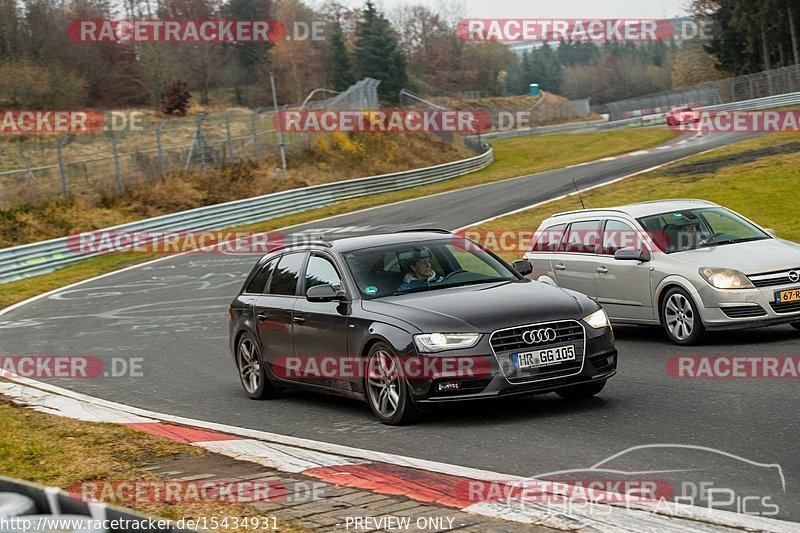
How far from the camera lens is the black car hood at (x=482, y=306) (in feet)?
28.0

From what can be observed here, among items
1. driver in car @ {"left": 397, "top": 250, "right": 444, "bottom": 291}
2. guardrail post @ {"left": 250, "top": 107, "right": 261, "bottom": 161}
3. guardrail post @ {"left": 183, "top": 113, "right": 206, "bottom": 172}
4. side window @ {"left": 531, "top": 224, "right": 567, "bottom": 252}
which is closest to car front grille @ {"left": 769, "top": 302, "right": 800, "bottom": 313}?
side window @ {"left": 531, "top": 224, "right": 567, "bottom": 252}

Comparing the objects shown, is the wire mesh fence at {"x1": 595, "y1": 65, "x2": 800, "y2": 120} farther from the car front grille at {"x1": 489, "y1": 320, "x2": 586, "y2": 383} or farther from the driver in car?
the car front grille at {"x1": 489, "y1": 320, "x2": 586, "y2": 383}

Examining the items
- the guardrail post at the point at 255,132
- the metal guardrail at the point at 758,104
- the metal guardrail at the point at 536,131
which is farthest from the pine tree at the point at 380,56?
the guardrail post at the point at 255,132

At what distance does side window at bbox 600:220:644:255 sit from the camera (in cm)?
1305

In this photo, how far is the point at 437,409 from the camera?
8844mm

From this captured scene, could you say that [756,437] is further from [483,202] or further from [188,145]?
[188,145]

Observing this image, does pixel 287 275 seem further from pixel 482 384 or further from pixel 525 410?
pixel 482 384

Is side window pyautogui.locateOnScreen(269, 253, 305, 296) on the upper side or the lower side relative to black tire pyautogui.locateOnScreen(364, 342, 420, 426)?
upper

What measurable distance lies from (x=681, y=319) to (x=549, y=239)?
2.64m

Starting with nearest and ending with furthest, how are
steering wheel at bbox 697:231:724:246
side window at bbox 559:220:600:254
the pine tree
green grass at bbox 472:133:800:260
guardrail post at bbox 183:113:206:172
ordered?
steering wheel at bbox 697:231:724:246 < side window at bbox 559:220:600:254 < green grass at bbox 472:133:800:260 < guardrail post at bbox 183:113:206:172 < the pine tree

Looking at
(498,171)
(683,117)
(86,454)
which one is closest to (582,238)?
(86,454)

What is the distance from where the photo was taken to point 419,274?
9.68 metres

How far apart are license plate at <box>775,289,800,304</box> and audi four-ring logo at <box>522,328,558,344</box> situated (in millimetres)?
4038

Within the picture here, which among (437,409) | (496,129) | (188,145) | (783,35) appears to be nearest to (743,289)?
(437,409)
